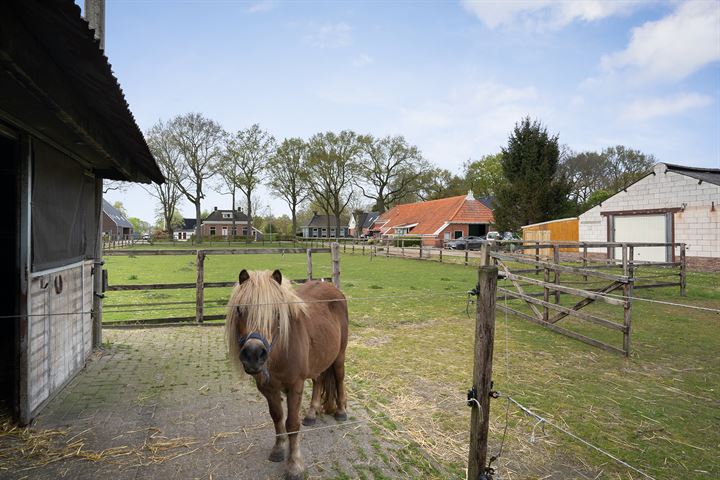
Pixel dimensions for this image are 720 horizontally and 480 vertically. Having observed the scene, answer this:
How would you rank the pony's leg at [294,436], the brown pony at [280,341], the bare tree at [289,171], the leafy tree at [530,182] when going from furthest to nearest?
the bare tree at [289,171] → the leafy tree at [530,182] → the pony's leg at [294,436] → the brown pony at [280,341]

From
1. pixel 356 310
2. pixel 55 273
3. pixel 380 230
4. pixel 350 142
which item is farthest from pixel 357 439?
pixel 380 230

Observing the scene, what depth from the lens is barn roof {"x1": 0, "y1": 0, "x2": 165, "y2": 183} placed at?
6.54 ft

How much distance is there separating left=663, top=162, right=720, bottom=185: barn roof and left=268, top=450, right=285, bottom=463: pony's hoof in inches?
834

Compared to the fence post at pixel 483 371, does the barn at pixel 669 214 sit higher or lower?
higher

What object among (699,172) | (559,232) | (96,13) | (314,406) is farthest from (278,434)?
(559,232)

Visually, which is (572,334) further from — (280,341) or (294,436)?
(280,341)

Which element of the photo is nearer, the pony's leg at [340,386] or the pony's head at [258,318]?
the pony's head at [258,318]

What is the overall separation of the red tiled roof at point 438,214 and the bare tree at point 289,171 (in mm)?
12056

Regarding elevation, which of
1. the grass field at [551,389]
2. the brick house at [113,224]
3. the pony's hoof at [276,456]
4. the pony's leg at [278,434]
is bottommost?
the grass field at [551,389]

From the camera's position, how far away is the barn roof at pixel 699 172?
17.3 metres

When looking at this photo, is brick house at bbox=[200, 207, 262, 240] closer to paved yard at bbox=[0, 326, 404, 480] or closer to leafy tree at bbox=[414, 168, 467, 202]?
leafy tree at bbox=[414, 168, 467, 202]

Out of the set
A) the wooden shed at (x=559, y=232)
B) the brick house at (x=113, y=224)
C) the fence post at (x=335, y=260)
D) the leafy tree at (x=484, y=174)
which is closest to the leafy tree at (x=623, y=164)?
the leafy tree at (x=484, y=174)

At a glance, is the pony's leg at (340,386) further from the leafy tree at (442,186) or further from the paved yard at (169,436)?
the leafy tree at (442,186)

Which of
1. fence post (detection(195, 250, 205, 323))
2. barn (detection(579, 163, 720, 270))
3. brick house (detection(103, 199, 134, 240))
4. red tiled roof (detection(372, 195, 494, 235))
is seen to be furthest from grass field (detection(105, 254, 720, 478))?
brick house (detection(103, 199, 134, 240))
